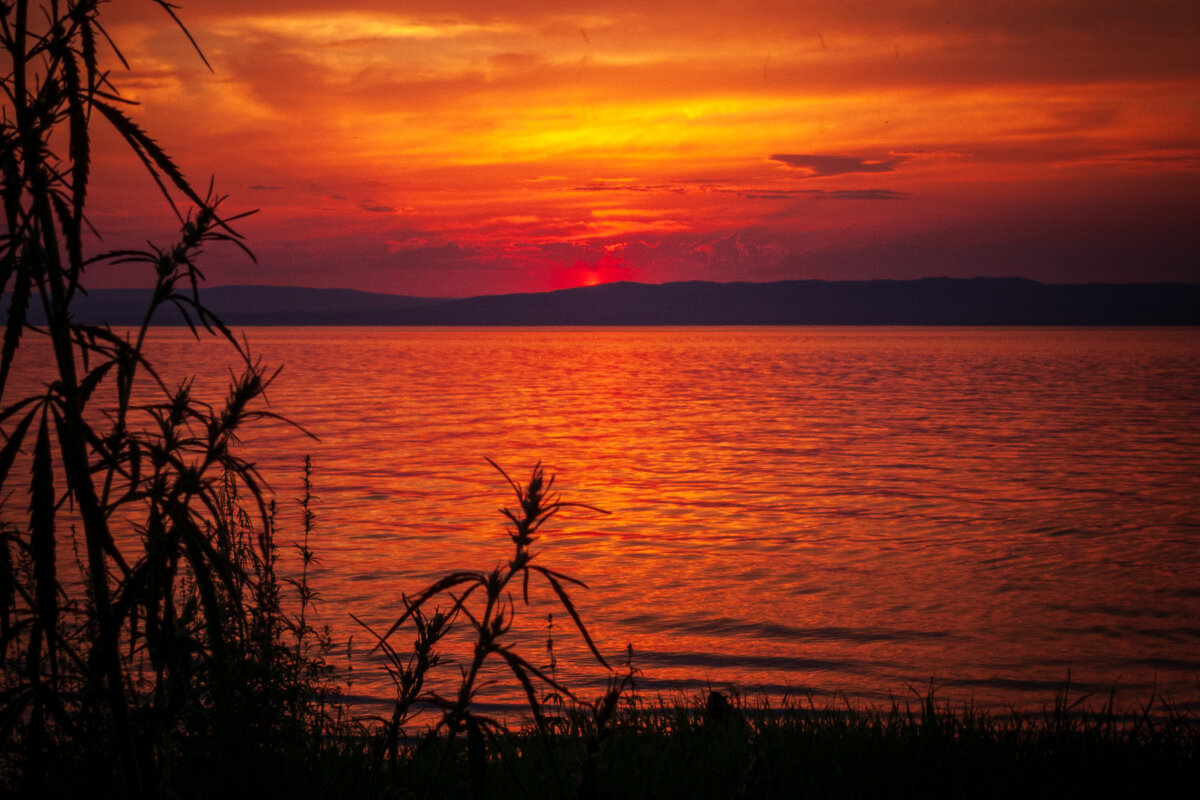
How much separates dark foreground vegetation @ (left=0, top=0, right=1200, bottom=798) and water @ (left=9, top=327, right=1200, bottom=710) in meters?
1.80

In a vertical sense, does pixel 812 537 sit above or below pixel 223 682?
below

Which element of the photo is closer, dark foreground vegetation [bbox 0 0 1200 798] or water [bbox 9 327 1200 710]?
dark foreground vegetation [bbox 0 0 1200 798]

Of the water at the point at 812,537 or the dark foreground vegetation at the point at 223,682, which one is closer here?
the dark foreground vegetation at the point at 223,682

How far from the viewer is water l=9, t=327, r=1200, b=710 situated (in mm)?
11102

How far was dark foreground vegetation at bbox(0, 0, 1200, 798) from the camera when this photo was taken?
1790mm

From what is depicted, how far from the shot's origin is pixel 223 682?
177cm

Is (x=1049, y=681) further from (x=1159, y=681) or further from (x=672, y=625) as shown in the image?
(x=672, y=625)

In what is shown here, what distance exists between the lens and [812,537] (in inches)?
680

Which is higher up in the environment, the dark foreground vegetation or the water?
the dark foreground vegetation

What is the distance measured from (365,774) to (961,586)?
452 inches

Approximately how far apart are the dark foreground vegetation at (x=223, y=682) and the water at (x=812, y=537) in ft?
5.90

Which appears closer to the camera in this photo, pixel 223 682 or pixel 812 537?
pixel 223 682

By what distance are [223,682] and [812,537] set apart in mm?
16215

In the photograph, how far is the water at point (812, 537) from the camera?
11.1m
